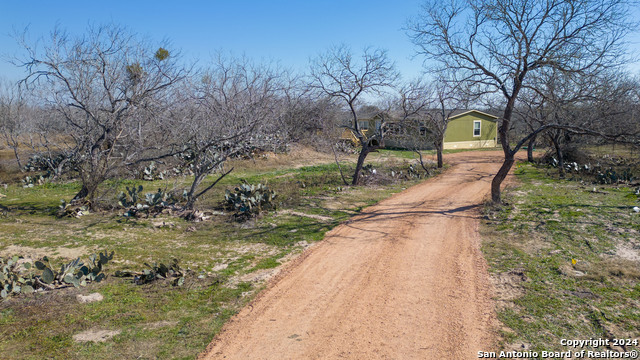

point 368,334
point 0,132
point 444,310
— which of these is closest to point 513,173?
point 444,310

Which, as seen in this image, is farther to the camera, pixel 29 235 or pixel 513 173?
pixel 513 173

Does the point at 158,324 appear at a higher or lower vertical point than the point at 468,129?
lower

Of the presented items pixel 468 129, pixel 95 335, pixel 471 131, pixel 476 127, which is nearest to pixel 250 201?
pixel 95 335

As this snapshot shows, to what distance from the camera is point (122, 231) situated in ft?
30.2

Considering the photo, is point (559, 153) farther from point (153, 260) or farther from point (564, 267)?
point (153, 260)

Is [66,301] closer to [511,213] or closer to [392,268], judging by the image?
[392,268]

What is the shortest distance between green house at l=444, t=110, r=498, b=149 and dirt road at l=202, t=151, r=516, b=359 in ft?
77.2

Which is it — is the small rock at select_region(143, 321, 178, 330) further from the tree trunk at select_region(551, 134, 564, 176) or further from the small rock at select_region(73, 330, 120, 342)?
the tree trunk at select_region(551, 134, 564, 176)

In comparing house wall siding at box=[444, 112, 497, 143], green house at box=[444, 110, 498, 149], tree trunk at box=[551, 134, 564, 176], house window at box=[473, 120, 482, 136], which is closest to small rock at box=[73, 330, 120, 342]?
tree trunk at box=[551, 134, 564, 176]

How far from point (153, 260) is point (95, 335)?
8.87 ft

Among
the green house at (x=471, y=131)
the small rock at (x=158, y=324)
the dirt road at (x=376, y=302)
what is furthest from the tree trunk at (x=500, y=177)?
the green house at (x=471, y=131)

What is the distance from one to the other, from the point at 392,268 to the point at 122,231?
255 inches

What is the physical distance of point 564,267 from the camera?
670 centimetres

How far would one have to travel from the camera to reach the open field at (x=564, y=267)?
190 inches
